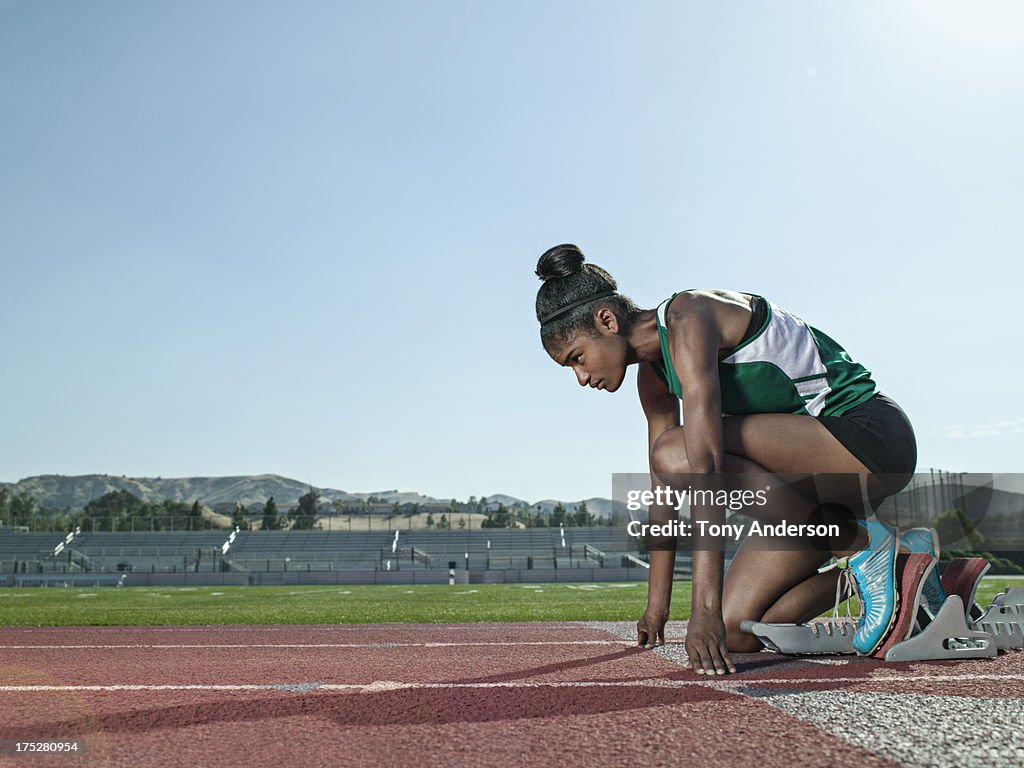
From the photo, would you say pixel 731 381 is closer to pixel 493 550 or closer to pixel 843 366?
pixel 843 366

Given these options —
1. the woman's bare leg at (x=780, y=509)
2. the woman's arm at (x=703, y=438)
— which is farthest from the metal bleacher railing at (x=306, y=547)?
the woman's arm at (x=703, y=438)

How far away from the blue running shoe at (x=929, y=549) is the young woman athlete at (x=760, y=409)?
4.0 inches

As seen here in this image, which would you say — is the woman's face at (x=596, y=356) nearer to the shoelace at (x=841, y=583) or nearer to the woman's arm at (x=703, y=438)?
the woman's arm at (x=703, y=438)

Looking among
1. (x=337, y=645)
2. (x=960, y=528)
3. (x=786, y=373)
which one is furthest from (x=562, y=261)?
(x=960, y=528)

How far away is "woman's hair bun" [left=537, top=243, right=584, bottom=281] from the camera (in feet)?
9.79

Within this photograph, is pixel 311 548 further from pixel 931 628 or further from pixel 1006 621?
pixel 931 628

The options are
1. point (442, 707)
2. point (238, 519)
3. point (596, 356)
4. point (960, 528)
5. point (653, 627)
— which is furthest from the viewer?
point (238, 519)

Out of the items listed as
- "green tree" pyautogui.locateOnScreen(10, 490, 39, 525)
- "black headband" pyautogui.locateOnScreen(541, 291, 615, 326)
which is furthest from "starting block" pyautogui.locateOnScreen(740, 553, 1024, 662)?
"green tree" pyautogui.locateOnScreen(10, 490, 39, 525)

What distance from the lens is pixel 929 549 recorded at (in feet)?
9.41

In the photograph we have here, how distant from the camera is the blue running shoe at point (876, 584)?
9.01 ft

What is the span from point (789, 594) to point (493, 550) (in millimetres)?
57440

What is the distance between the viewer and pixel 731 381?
304 centimetres

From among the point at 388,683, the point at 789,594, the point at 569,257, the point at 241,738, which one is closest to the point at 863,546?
the point at 789,594

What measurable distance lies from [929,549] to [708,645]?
97 centimetres
